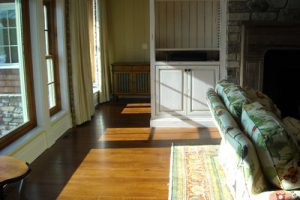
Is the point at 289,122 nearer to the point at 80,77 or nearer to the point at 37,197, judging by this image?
the point at 37,197

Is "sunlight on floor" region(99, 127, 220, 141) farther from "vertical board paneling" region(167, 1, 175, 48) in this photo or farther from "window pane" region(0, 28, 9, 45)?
"window pane" region(0, 28, 9, 45)

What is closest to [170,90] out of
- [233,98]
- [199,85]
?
[199,85]

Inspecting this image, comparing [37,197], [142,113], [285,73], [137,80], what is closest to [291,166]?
[37,197]

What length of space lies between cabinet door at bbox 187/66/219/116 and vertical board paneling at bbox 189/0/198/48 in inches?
24.7

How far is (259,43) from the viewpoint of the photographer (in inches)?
214

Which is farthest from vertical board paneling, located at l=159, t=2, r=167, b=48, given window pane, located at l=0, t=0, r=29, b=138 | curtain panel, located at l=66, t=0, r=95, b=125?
window pane, located at l=0, t=0, r=29, b=138

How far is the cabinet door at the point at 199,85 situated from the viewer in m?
5.53

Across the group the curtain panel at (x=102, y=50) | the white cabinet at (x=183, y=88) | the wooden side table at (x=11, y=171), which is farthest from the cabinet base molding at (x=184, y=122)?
the wooden side table at (x=11, y=171)

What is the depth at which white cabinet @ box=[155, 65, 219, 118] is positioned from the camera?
554 cm

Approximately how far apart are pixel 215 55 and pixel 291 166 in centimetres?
402

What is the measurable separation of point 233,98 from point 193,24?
3150mm

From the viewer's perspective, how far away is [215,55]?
232 inches

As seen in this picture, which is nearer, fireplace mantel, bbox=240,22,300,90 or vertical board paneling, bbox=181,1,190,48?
fireplace mantel, bbox=240,22,300,90

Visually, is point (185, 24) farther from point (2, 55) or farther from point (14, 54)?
point (2, 55)
